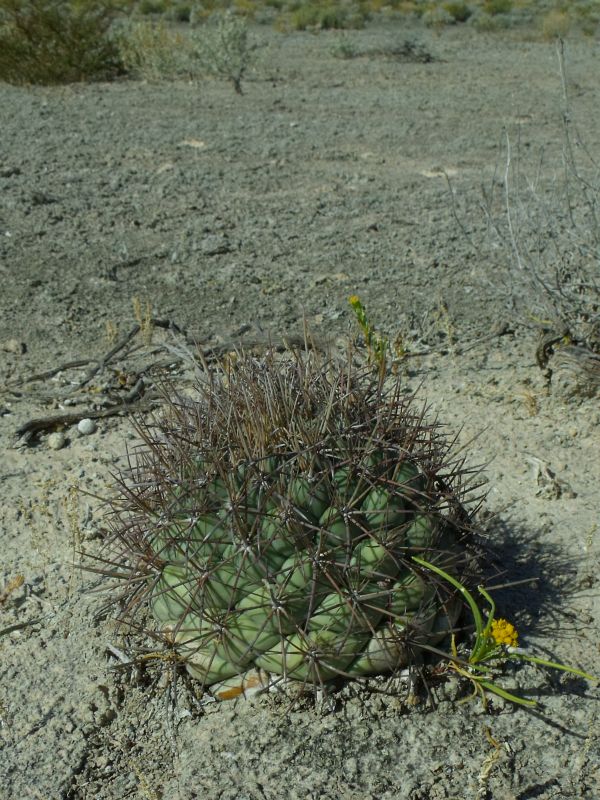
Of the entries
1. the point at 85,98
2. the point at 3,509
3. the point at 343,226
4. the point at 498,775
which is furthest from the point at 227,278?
the point at 85,98

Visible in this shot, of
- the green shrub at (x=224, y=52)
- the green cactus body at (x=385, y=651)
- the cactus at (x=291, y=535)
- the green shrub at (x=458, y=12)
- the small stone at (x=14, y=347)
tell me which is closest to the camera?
the cactus at (x=291, y=535)

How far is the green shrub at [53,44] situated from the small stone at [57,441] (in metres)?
8.85

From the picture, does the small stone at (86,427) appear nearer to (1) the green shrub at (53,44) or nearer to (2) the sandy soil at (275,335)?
(2) the sandy soil at (275,335)

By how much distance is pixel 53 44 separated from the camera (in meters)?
11.7

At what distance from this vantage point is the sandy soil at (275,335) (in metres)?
2.42

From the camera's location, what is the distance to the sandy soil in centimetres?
242

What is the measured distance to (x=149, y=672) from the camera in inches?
106

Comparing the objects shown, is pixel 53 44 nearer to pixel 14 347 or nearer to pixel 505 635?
pixel 14 347

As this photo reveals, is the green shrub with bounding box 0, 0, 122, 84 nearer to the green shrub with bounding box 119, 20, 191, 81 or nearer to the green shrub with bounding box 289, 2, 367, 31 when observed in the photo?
the green shrub with bounding box 119, 20, 191, 81

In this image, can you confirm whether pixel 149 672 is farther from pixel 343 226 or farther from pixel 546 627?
pixel 343 226

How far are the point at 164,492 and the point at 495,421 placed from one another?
192 cm

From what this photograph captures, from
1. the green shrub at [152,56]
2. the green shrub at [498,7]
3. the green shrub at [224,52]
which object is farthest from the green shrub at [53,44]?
the green shrub at [498,7]

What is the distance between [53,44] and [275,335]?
8.72m

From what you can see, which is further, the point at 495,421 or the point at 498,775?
the point at 495,421
